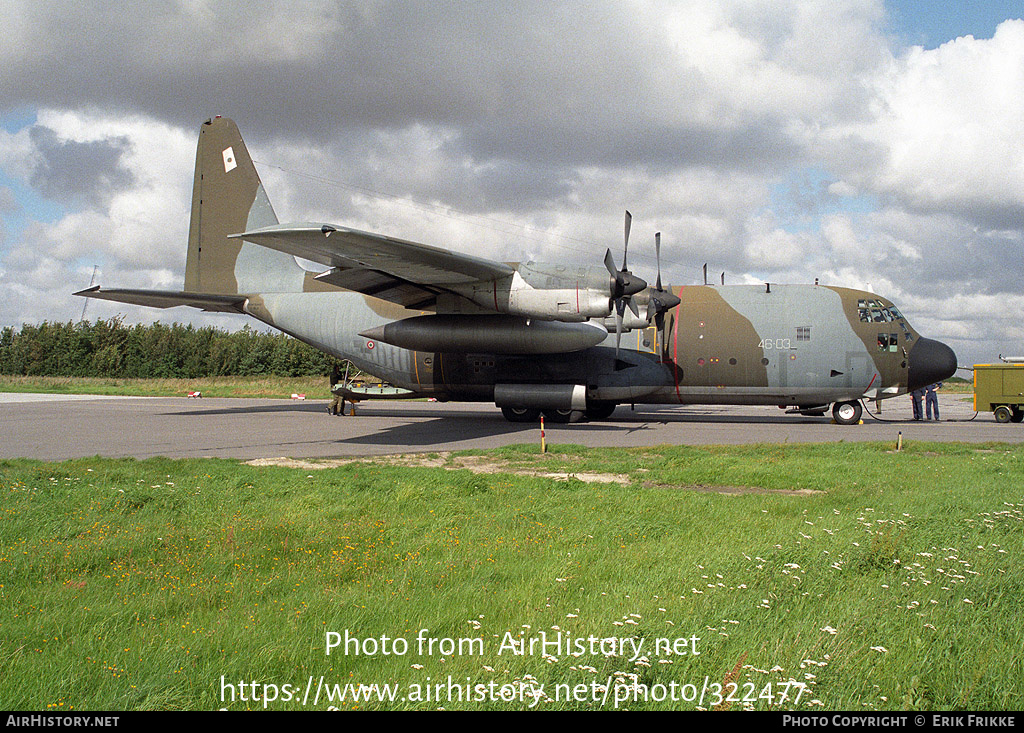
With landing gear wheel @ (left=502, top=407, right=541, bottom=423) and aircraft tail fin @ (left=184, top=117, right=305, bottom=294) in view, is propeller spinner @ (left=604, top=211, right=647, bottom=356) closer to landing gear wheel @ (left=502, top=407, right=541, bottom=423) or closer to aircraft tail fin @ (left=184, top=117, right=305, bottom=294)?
landing gear wheel @ (left=502, top=407, right=541, bottom=423)

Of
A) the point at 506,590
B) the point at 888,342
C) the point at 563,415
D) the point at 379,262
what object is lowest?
the point at 506,590

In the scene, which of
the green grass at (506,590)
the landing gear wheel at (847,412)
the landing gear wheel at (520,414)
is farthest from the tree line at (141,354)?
the green grass at (506,590)

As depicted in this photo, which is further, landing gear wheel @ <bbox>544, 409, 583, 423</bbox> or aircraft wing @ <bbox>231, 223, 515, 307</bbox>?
landing gear wheel @ <bbox>544, 409, 583, 423</bbox>

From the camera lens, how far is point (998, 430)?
66.2ft

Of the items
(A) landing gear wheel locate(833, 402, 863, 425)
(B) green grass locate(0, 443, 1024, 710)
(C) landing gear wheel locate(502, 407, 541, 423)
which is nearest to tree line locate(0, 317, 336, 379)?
(C) landing gear wheel locate(502, 407, 541, 423)

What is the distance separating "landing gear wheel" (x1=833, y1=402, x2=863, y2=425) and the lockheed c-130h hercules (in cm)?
5

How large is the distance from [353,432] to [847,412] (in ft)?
50.4

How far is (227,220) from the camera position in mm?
25188

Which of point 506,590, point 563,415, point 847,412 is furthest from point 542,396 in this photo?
point 506,590

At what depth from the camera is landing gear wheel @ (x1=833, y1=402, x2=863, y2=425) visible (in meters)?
21.3

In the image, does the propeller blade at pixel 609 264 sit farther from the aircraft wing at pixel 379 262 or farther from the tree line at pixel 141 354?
the tree line at pixel 141 354

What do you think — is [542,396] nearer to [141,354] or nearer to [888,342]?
[888,342]
